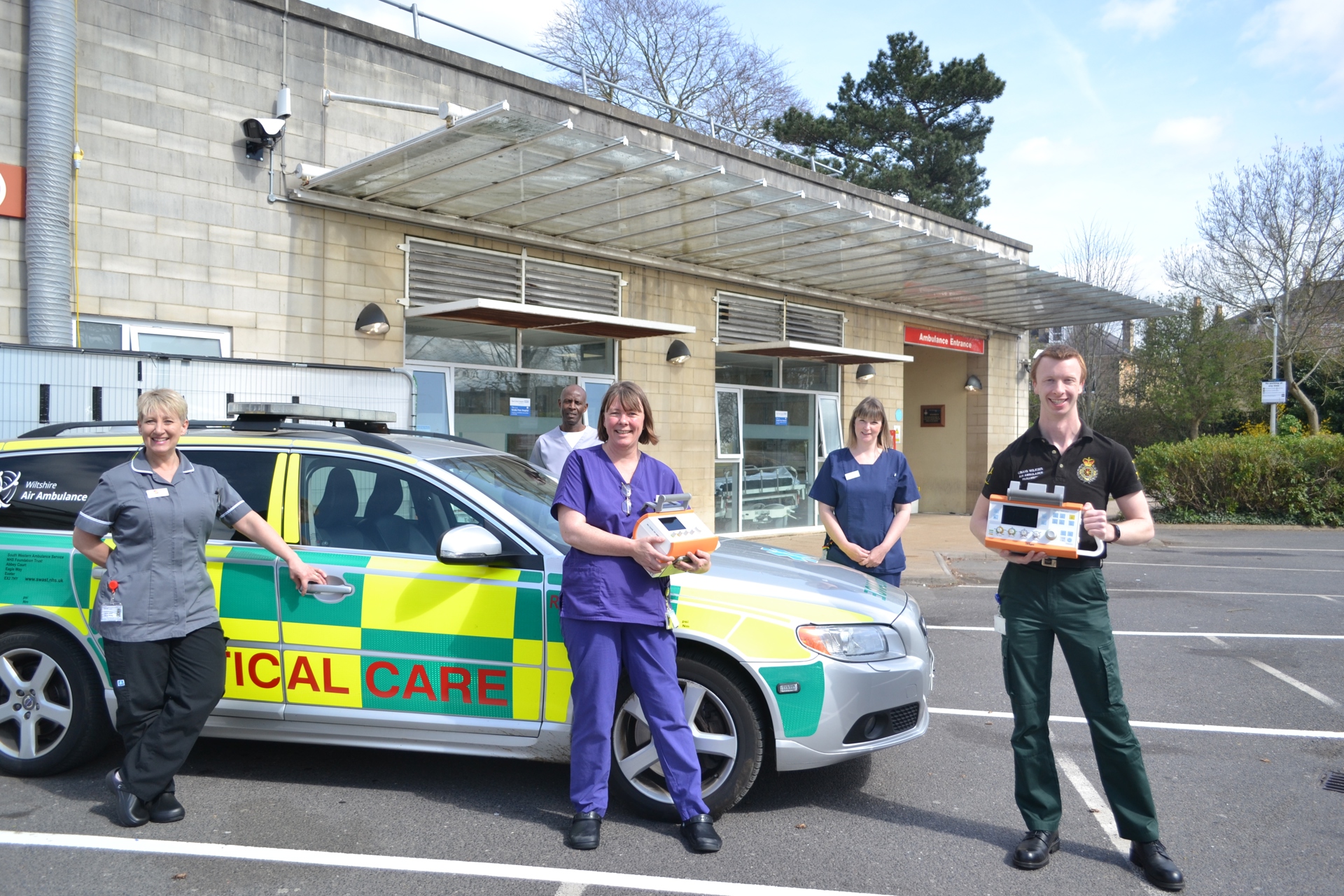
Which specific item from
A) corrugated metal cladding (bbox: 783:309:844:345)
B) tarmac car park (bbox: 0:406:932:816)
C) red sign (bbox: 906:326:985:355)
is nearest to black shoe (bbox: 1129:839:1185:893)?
tarmac car park (bbox: 0:406:932:816)

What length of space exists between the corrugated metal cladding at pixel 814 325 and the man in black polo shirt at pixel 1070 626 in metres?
11.8

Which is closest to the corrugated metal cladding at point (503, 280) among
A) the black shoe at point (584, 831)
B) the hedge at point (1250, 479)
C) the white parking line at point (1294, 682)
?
the black shoe at point (584, 831)

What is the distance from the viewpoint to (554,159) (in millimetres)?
8992

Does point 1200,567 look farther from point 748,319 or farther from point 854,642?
point 854,642

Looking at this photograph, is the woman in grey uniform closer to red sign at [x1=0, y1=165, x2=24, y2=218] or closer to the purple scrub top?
the purple scrub top

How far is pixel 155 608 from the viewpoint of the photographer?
3889 mm

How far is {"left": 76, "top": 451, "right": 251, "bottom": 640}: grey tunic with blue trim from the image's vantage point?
3875 mm

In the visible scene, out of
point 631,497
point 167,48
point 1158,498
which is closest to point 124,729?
point 631,497

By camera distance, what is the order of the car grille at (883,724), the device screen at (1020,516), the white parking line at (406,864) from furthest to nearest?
1. the car grille at (883,724)
2. the device screen at (1020,516)
3. the white parking line at (406,864)

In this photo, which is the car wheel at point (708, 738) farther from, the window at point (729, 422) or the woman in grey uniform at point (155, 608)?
the window at point (729, 422)

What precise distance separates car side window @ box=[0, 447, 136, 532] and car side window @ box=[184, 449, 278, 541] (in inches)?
14.5

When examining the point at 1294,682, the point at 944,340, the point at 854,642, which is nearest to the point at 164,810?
the point at 854,642

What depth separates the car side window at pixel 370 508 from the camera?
4.28 meters

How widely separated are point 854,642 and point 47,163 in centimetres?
769
